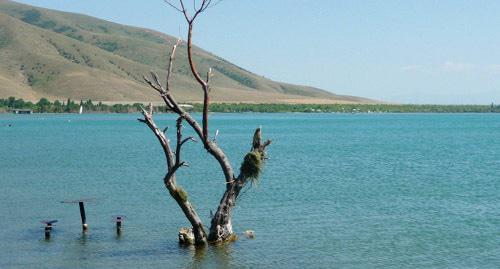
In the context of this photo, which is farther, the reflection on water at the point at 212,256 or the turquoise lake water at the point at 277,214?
the turquoise lake water at the point at 277,214

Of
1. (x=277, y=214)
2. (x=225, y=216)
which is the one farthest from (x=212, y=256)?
(x=277, y=214)

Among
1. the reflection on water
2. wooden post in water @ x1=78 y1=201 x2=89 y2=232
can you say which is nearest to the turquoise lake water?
the reflection on water

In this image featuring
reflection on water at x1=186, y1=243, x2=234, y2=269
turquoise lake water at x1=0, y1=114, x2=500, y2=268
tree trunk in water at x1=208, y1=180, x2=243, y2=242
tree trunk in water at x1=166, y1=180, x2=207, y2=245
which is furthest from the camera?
tree trunk in water at x1=208, y1=180, x2=243, y2=242

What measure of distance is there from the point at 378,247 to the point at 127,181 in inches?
978

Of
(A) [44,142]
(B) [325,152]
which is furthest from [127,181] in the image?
(A) [44,142]

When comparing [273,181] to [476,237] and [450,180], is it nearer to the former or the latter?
[450,180]

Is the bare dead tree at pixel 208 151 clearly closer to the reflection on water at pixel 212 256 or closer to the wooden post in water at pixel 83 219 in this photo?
the reflection on water at pixel 212 256

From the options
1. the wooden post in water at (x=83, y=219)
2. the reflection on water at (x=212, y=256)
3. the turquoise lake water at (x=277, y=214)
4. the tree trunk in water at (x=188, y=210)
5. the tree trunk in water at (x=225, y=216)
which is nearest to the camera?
the reflection on water at (x=212, y=256)

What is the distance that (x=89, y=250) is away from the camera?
95.3 ft

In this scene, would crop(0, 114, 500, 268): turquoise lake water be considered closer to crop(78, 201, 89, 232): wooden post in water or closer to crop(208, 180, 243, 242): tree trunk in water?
crop(78, 201, 89, 232): wooden post in water

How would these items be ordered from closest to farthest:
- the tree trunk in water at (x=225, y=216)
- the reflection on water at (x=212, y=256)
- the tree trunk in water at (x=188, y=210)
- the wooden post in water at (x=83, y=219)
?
the reflection on water at (x=212, y=256), the tree trunk in water at (x=188, y=210), the tree trunk in water at (x=225, y=216), the wooden post in water at (x=83, y=219)

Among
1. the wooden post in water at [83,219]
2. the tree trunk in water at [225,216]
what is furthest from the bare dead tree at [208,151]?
the wooden post in water at [83,219]

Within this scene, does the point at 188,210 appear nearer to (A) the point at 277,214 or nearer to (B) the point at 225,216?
(B) the point at 225,216

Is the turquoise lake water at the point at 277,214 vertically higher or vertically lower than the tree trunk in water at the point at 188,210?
lower
